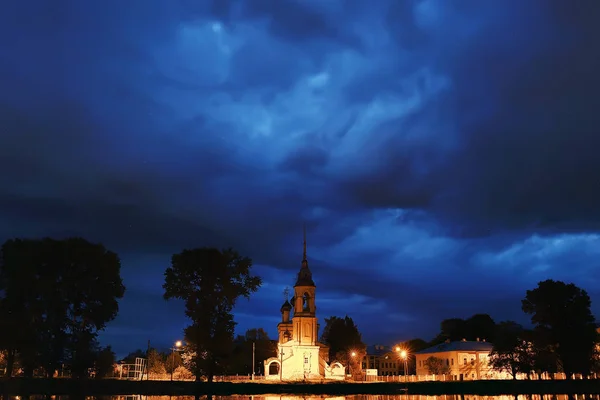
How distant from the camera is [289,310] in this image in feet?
400

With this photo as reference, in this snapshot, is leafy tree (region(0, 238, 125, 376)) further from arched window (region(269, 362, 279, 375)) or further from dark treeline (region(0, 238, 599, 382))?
arched window (region(269, 362, 279, 375))

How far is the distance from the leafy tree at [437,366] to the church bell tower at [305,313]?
70.5ft

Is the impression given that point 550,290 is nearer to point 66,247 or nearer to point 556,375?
point 556,375

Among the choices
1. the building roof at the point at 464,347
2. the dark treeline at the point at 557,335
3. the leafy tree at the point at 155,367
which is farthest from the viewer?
the building roof at the point at 464,347

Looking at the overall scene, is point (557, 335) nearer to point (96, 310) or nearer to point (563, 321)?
point (563, 321)

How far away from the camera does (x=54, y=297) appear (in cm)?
5384

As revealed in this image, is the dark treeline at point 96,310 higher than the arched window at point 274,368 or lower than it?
higher

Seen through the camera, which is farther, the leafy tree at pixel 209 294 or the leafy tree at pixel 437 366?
the leafy tree at pixel 437 366

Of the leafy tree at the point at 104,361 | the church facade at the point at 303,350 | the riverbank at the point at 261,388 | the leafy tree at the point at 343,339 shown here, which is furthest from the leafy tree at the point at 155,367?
the leafy tree at the point at 343,339

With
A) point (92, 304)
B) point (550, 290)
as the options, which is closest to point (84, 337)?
point (92, 304)

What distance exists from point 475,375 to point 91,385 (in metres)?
63.5

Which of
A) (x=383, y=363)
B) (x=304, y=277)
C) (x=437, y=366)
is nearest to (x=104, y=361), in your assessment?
(x=304, y=277)

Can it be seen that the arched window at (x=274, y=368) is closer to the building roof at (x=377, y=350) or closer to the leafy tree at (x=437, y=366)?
the leafy tree at (x=437, y=366)

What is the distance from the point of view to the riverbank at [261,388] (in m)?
52.6
